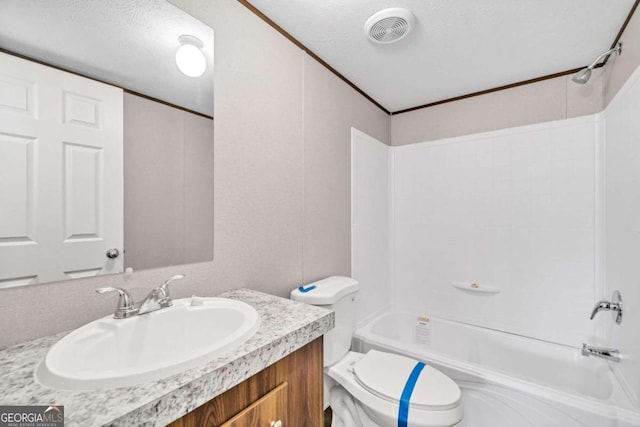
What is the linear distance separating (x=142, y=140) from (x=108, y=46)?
1.00ft

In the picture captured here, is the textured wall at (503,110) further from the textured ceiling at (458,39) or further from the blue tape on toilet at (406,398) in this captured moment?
the blue tape on toilet at (406,398)

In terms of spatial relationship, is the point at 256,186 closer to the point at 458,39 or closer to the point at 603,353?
the point at 458,39

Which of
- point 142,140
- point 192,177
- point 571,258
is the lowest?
point 571,258

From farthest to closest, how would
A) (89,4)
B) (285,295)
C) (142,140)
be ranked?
(285,295) < (142,140) < (89,4)

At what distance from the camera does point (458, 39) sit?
1603 mm

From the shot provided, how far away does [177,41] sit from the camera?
110 centimetres

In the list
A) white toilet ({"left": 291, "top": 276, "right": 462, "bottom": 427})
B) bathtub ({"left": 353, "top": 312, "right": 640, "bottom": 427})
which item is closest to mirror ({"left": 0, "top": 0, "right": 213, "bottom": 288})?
white toilet ({"left": 291, "top": 276, "right": 462, "bottom": 427})

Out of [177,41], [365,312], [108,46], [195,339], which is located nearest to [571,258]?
[365,312]

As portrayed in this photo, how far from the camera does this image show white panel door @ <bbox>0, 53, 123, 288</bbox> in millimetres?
733

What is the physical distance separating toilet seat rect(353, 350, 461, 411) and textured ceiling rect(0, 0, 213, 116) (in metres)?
1.45

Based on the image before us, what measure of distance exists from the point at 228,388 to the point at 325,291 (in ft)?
2.95

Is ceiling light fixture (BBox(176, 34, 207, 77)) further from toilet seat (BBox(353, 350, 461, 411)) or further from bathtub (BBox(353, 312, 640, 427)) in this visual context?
bathtub (BBox(353, 312, 640, 427))

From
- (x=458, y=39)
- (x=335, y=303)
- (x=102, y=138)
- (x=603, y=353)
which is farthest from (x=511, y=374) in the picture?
(x=102, y=138)

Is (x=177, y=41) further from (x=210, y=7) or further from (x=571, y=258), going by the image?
(x=571, y=258)
